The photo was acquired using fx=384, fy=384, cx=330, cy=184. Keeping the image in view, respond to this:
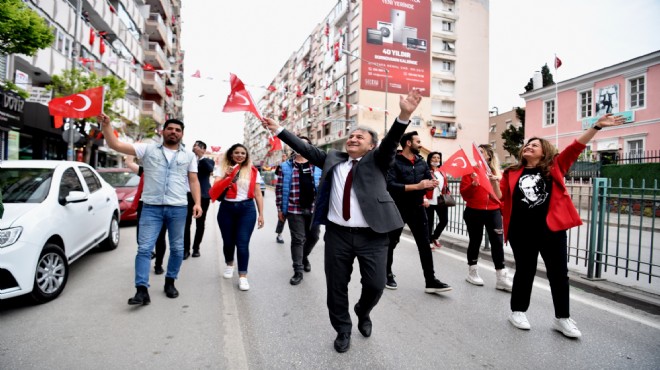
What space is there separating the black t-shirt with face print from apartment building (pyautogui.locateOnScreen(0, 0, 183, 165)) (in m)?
9.20

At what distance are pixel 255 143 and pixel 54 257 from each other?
377 ft

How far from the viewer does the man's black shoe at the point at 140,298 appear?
158 inches

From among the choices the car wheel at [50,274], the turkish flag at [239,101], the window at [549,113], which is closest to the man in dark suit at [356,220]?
the turkish flag at [239,101]

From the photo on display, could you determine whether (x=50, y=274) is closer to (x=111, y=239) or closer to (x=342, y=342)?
(x=111, y=239)

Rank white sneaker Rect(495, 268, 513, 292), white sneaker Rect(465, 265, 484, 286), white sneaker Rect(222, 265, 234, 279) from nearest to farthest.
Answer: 1. white sneaker Rect(495, 268, 513, 292)
2. white sneaker Rect(465, 265, 484, 286)
3. white sneaker Rect(222, 265, 234, 279)

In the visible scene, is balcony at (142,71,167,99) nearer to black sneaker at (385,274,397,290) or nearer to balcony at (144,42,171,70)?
balcony at (144,42,171,70)

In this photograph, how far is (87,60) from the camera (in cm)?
1399

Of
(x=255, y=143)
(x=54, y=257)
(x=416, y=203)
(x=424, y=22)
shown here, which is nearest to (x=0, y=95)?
(x=54, y=257)

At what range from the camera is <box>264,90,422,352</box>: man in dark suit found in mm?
3055

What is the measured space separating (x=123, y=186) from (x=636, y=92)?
87.4ft

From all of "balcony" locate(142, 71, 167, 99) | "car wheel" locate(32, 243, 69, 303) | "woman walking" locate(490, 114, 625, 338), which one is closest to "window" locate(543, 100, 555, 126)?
"woman walking" locate(490, 114, 625, 338)

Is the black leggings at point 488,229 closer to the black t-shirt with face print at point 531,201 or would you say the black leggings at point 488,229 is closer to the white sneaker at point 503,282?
the white sneaker at point 503,282

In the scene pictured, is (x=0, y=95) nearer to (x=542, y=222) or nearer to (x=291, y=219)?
(x=291, y=219)

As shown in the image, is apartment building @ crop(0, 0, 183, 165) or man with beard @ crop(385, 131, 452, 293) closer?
man with beard @ crop(385, 131, 452, 293)
